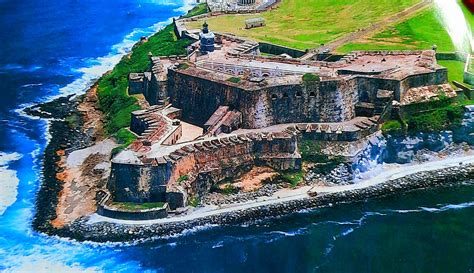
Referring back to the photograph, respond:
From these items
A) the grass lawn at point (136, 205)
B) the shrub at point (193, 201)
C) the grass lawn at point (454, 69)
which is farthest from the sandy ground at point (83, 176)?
the grass lawn at point (454, 69)

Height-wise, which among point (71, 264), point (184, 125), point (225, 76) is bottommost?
point (71, 264)

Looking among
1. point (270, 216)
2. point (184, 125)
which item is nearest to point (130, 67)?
point (184, 125)

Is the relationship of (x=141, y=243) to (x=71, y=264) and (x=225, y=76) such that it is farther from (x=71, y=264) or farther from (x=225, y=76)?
(x=225, y=76)

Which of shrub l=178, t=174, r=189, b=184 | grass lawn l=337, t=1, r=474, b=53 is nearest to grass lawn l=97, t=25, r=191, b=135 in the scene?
shrub l=178, t=174, r=189, b=184

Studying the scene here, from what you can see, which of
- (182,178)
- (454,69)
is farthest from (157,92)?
(454,69)

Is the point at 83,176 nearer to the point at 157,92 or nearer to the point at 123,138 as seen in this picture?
the point at 123,138

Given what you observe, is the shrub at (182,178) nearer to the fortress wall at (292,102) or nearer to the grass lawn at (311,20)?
the fortress wall at (292,102)

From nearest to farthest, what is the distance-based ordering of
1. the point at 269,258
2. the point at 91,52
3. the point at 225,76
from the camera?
the point at 269,258, the point at 225,76, the point at 91,52

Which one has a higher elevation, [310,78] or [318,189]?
[310,78]
